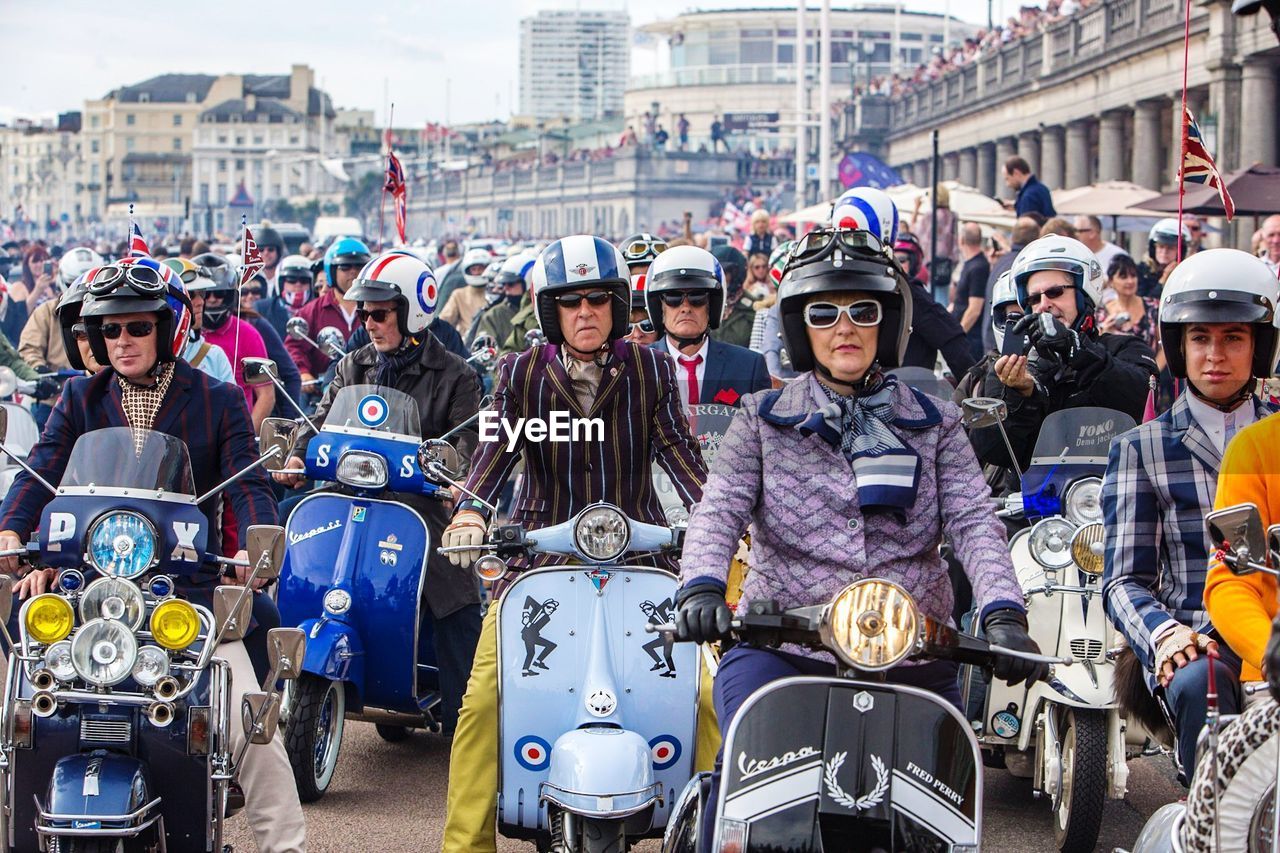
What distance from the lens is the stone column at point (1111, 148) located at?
44938 mm

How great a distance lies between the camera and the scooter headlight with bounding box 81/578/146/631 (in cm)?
521

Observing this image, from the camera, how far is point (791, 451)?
15.9 ft

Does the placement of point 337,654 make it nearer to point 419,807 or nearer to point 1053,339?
point 419,807

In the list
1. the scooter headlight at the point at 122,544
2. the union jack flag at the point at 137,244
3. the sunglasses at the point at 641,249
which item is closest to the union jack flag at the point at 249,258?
the union jack flag at the point at 137,244

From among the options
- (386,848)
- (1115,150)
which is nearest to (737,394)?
(386,848)

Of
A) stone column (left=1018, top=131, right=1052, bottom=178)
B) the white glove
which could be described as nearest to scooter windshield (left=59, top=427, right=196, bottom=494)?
the white glove

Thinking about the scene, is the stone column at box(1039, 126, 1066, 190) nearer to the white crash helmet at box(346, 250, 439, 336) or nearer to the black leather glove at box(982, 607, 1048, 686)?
the white crash helmet at box(346, 250, 439, 336)

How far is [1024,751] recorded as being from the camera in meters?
7.42

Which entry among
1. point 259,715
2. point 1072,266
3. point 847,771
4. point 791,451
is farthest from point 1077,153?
point 847,771

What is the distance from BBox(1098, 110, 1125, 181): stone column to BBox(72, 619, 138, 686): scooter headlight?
41.7m

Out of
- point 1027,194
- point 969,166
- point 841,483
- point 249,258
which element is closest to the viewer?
point 841,483

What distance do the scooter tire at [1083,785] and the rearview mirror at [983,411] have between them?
3.23 feet

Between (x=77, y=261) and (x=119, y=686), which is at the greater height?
(x=77, y=261)

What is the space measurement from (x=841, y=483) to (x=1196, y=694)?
0.96 m
